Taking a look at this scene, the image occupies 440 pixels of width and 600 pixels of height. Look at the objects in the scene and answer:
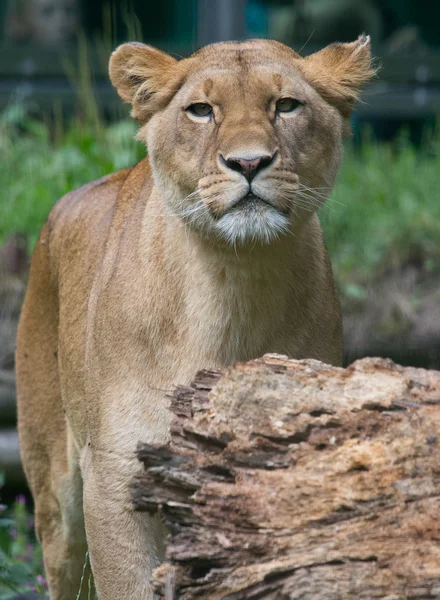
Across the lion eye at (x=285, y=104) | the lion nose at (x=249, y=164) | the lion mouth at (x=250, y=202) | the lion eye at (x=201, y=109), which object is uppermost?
the lion eye at (x=285, y=104)

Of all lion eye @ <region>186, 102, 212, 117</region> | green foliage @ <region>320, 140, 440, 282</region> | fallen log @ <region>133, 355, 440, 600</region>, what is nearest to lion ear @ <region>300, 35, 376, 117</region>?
lion eye @ <region>186, 102, 212, 117</region>

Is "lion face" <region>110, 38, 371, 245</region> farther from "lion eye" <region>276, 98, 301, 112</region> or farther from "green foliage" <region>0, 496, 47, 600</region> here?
"green foliage" <region>0, 496, 47, 600</region>

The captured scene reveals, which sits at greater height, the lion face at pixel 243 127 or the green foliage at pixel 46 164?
the lion face at pixel 243 127

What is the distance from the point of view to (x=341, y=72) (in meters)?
2.99

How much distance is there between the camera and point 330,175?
2.88 m

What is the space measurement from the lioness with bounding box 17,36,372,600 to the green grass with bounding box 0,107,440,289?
2.18 meters

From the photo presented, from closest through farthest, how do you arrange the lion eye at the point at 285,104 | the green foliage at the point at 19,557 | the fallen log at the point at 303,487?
the fallen log at the point at 303,487 → the lion eye at the point at 285,104 → the green foliage at the point at 19,557

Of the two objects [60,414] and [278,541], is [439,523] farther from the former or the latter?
[60,414]

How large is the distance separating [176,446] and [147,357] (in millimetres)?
688

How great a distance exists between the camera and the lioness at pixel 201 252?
262 centimetres

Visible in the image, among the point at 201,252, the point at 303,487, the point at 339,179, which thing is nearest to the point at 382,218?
the point at 339,179

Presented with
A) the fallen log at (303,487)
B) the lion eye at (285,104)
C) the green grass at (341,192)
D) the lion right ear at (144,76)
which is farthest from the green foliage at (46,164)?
the fallen log at (303,487)

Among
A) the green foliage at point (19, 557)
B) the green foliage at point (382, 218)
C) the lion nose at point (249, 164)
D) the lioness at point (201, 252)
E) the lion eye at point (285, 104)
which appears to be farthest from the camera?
the green foliage at point (382, 218)

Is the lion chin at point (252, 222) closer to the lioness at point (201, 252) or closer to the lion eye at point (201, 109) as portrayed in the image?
the lioness at point (201, 252)
